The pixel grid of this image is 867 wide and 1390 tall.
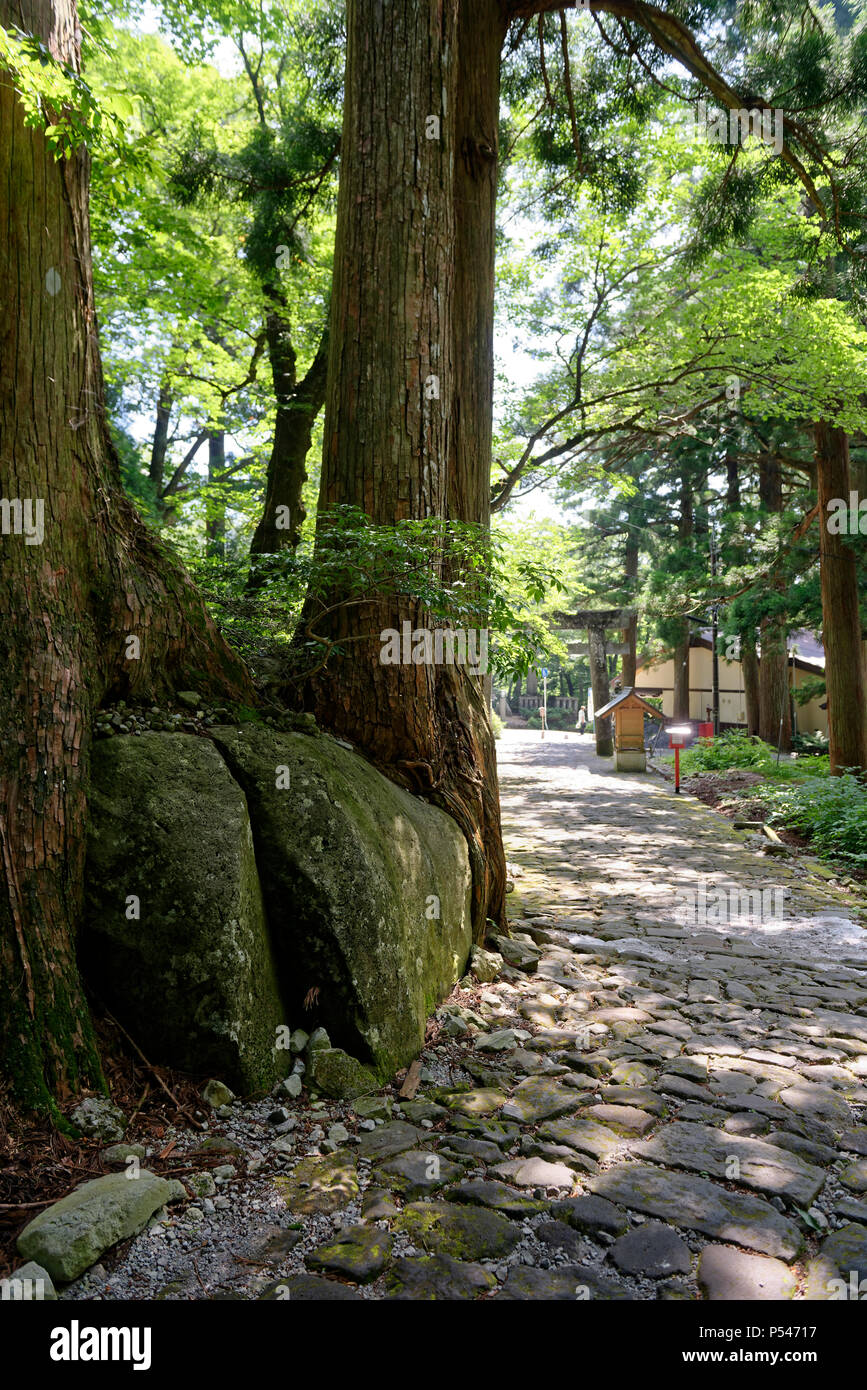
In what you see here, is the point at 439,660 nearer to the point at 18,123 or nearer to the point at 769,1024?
→ the point at 769,1024

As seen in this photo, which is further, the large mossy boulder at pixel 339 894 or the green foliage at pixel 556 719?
the green foliage at pixel 556 719

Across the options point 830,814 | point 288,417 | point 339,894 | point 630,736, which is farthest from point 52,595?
point 630,736

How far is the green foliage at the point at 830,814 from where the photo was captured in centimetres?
936

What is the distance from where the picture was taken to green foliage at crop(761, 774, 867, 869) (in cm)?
936

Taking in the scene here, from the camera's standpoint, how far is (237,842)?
129 inches

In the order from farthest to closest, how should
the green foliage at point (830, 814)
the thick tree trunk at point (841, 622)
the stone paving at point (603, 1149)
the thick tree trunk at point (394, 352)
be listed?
the thick tree trunk at point (841, 622), the green foliage at point (830, 814), the thick tree trunk at point (394, 352), the stone paving at point (603, 1149)

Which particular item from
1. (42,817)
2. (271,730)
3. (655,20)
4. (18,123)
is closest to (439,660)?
(271,730)

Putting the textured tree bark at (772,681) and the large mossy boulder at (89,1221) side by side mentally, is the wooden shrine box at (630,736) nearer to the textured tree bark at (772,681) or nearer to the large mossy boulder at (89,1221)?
the textured tree bark at (772,681)

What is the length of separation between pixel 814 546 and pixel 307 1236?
1478cm

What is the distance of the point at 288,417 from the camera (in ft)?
36.8

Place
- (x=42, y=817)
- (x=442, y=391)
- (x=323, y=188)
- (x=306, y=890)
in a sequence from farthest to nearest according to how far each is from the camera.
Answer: (x=323, y=188), (x=442, y=391), (x=306, y=890), (x=42, y=817)

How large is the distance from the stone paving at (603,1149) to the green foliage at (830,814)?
11.6 ft

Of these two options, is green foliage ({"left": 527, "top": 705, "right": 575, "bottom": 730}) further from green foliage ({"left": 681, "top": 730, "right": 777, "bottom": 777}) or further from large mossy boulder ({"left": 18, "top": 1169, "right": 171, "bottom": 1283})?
large mossy boulder ({"left": 18, "top": 1169, "right": 171, "bottom": 1283})

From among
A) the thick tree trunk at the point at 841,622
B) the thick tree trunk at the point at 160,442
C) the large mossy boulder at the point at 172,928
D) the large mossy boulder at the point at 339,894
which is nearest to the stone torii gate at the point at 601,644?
the thick tree trunk at the point at 841,622
